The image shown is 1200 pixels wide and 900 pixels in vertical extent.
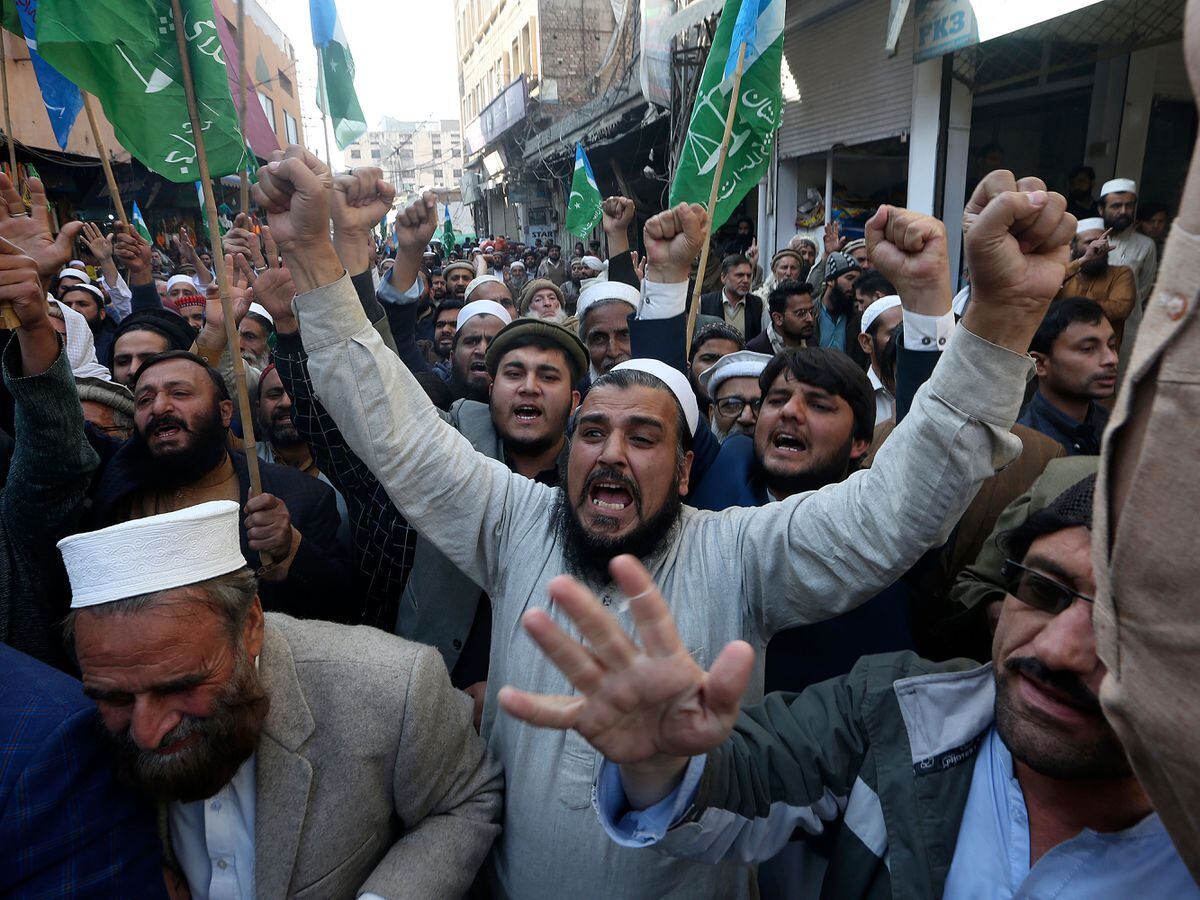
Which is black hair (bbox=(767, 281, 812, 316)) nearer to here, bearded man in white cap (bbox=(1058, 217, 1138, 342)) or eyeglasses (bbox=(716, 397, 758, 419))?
bearded man in white cap (bbox=(1058, 217, 1138, 342))

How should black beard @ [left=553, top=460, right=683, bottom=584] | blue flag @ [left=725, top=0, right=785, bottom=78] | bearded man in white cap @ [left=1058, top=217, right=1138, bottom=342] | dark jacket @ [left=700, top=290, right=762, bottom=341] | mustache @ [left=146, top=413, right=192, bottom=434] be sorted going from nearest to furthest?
black beard @ [left=553, top=460, right=683, bottom=584]
mustache @ [left=146, top=413, right=192, bottom=434]
blue flag @ [left=725, top=0, right=785, bottom=78]
bearded man in white cap @ [left=1058, top=217, right=1138, bottom=342]
dark jacket @ [left=700, top=290, right=762, bottom=341]

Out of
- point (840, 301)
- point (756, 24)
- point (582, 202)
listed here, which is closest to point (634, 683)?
point (756, 24)

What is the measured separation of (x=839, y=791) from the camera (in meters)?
1.36

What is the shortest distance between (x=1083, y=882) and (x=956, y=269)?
776 cm

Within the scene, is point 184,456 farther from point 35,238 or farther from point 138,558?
point 138,558

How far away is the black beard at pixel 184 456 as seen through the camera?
248 cm

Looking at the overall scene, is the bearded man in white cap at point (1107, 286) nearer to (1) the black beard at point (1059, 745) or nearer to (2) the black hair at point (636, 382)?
(2) the black hair at point (636, 382)

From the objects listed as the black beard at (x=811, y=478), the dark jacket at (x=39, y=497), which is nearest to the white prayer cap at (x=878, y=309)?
the black beard at (x=811, y=478)

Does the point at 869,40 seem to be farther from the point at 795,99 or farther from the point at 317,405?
the point at 317,405

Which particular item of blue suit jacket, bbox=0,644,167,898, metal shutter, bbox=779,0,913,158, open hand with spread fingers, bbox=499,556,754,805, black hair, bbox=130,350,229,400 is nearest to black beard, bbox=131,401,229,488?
black hair, bbox=130,350,229,400

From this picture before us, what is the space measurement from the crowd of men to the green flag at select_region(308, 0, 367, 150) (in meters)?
2.44

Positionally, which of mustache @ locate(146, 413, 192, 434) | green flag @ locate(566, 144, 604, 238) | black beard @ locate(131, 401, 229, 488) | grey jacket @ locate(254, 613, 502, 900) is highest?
green flag @ locate(566, 144, 604, 238)

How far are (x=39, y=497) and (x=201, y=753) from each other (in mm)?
1193

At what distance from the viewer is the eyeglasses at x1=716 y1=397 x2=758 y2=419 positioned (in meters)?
3.40
